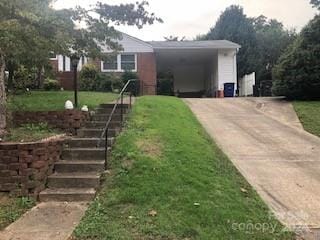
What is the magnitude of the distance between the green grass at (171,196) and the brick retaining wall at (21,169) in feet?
4.09

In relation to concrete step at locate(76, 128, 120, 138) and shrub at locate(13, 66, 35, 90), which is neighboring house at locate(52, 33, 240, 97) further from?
concrete step at locate(76, 128, 120, 138)

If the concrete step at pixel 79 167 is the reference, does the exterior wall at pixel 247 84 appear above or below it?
above

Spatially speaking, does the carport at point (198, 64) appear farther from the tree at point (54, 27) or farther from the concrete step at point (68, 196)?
the concrete step at point (68, 196)

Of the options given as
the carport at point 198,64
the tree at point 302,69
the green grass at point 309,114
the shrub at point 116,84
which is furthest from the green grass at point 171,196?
the carport at point 198,64

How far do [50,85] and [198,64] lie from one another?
1771 cm

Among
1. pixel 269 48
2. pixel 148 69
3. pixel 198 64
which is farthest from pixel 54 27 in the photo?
pixel 269 48

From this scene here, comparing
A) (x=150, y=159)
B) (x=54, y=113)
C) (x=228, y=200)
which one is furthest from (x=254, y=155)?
(x=54, y=113)

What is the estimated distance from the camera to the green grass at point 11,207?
762 cm

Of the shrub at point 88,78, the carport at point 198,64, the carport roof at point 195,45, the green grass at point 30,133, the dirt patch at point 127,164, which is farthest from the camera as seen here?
the carport at point 198,64

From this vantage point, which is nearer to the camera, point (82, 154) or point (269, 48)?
point (82, 154)

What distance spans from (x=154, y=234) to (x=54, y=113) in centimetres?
646

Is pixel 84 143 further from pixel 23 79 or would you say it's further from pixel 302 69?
pixel 23 79

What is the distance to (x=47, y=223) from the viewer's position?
289 inches

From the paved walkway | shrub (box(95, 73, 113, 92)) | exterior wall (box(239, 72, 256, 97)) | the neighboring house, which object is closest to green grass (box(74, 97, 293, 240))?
the paved walkway
